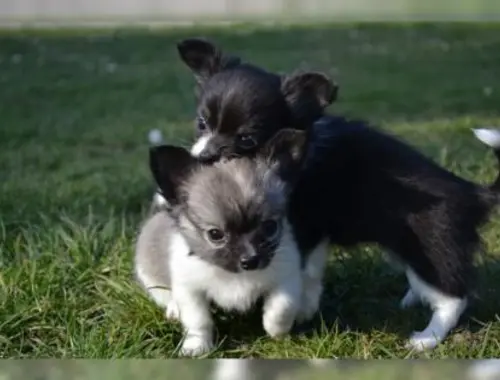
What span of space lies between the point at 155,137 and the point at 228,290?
2.37m

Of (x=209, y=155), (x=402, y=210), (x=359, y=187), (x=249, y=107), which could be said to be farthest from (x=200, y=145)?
(x=402, y=210)

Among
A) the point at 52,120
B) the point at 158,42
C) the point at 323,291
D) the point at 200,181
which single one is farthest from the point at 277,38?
the point at 200,181

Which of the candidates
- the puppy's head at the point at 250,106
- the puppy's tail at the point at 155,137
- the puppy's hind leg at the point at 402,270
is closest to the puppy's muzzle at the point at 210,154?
the puppy's head at the point at 250,106

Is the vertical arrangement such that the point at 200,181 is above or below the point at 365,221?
above

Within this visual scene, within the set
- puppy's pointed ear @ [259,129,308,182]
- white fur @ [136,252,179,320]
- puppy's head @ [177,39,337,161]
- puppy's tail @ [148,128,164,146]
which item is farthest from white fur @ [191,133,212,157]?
puppy's tail @ [148,128,164,146]

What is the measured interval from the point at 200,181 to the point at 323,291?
732 millimetres

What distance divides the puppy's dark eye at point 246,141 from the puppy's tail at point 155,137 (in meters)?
2.07

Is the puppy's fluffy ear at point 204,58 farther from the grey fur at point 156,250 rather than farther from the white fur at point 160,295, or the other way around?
the white fur at point 160,295

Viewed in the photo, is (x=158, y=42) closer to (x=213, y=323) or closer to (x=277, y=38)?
(x=277, y=38)

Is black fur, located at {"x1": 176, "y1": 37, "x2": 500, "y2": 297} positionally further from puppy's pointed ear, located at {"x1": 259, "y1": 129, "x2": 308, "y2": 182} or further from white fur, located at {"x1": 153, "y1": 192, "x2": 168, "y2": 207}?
white fur, located at {"x1": 153, "y1": 192, "x2": 168, "y2": 207}

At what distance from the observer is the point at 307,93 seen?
128 inches

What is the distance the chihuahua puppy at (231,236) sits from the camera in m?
3.01

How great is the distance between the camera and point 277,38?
5824 mm

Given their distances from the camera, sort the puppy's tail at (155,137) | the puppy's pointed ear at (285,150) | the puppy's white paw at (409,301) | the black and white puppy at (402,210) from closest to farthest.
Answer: the puppy's pointed ear at (285,150)
the black and white puppy at (402,210)
the puppy's white paw at (409,301)
the puppy's tail at (155,137)
